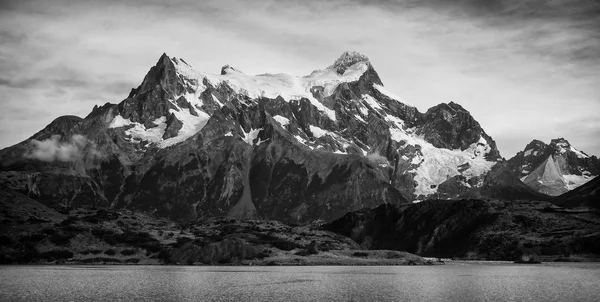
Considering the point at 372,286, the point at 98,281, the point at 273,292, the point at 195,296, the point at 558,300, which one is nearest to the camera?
the point at 558,300

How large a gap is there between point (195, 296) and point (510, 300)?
64754 millimetres

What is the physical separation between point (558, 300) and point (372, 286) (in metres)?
51.7

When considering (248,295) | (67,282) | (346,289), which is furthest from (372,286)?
(67,282)

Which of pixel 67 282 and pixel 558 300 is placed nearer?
pixel 558 300

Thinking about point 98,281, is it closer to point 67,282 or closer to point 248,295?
point 67,282

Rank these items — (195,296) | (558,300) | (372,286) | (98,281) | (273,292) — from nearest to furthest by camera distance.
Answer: (558,300) → (195,296) → (273,292) → (372,286) → (98,281)

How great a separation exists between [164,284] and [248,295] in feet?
128

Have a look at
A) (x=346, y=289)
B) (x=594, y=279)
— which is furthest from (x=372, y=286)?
(x=594, y=279)

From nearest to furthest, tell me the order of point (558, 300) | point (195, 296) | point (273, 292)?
1. point (558, 300)
2. point (195, 296)
3. point (273, 292)

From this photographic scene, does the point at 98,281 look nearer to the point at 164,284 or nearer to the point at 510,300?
the point at 164,284

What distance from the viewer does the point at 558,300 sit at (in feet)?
457

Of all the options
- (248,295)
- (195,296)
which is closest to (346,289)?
(248,295)

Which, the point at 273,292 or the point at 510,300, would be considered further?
the point at 273,292

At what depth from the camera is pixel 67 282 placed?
18625cm
